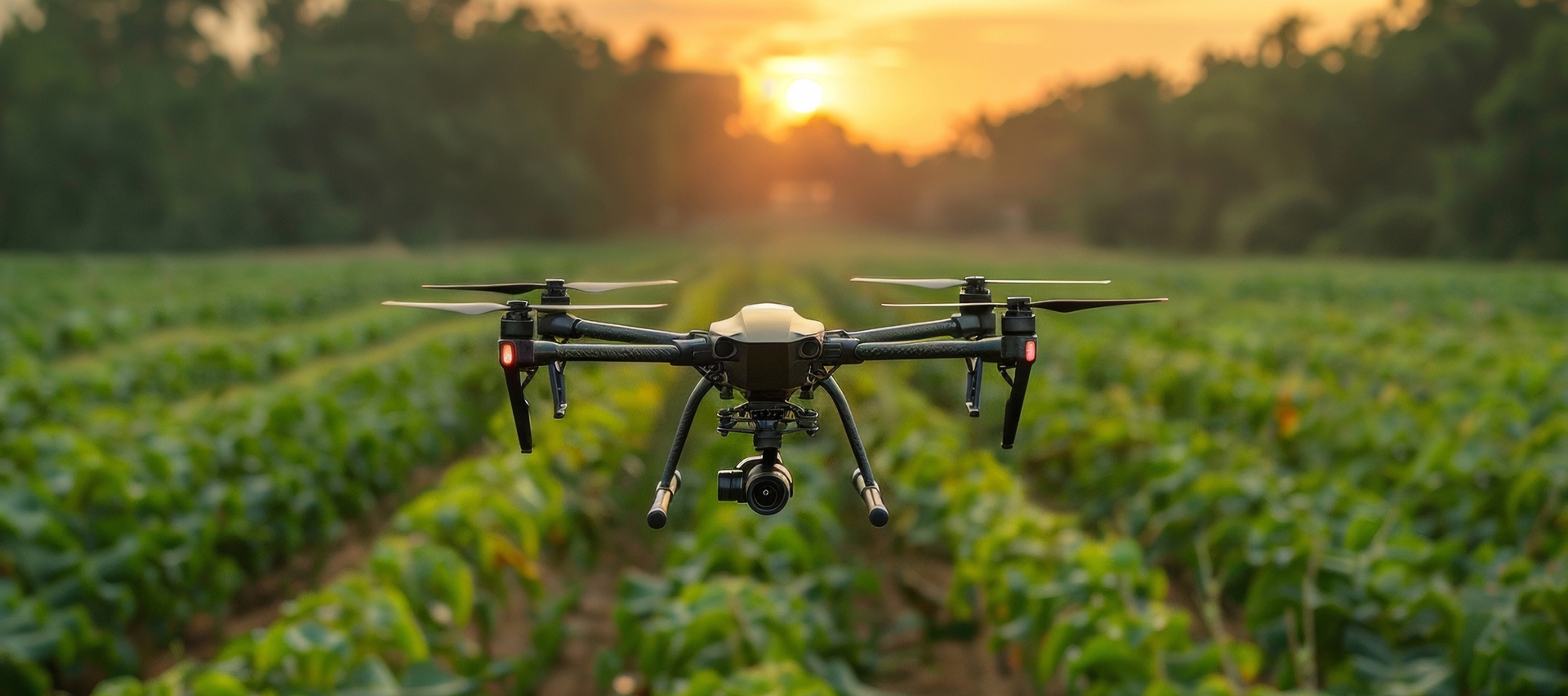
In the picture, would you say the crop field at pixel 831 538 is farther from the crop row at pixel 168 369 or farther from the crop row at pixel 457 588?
the crop row at pixel 168 369

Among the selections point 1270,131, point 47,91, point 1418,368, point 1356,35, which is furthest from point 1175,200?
point 47,91

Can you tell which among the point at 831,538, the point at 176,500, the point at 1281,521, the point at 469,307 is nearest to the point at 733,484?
the point at 469,307

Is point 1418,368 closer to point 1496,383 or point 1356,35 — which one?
point 1496,383

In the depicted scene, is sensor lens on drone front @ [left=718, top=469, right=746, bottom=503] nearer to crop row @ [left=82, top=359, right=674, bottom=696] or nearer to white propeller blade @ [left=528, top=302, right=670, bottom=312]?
white propeller blade @ [left=528, top=302, right=670, bottom=312]

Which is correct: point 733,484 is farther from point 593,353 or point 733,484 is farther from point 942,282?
point 942,282

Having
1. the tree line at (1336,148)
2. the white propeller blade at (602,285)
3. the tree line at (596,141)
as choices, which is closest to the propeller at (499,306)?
the white propeller blade at (602,285)
